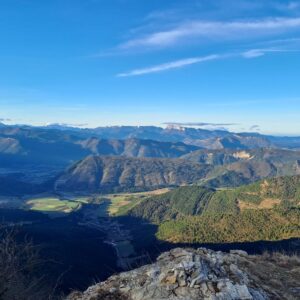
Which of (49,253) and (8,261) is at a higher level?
(8,261)

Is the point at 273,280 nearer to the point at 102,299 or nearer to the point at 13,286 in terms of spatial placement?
the point at 102,299

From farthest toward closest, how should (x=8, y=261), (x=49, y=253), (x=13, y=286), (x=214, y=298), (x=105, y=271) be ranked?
(x=49, y=253)
(x=105, y=271)
(x=13, y=286)
(x=8, y=261)
(x=214, y=298)

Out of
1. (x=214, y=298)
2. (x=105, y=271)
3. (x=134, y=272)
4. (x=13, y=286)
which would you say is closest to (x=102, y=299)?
(x=134, y=272)

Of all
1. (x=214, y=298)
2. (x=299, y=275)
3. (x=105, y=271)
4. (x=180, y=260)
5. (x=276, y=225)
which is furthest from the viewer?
(x=276, y=225)

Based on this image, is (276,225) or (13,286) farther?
(276,225)

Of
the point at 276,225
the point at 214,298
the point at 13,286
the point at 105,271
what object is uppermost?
the point at 214,298

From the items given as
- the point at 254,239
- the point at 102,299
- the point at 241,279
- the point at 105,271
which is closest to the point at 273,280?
the point at 241,279

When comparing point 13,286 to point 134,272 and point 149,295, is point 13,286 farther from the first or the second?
point 149,295
